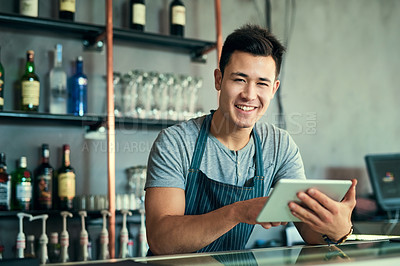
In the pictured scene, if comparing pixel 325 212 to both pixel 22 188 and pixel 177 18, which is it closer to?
pixel 22 188

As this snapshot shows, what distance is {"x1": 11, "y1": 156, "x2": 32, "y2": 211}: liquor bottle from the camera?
243 centimetres

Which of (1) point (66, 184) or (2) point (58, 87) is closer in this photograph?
(1) point (66, 184)

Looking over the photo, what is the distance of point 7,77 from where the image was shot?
260cm

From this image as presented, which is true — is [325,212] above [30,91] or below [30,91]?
below

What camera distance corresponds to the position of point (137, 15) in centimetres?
277

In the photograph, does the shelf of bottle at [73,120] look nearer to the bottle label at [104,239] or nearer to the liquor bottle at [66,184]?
the liquor bottle at [66,184]

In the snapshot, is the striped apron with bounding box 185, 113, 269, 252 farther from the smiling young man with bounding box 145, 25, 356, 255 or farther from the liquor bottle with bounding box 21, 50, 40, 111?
the liquor bottle with bounding box 21, 50, 40, 111

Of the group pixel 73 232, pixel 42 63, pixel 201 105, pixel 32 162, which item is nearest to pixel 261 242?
pixel 201 105

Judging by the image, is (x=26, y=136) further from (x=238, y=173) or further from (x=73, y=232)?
(x=238, y=173)

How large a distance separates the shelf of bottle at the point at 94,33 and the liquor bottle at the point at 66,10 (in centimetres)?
6

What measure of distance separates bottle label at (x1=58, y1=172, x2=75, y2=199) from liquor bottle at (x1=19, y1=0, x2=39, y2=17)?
2.70ft

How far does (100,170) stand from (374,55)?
7.62 ft

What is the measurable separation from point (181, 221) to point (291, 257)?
44 centimetres

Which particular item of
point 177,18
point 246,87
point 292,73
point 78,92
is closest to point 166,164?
point 246,87
